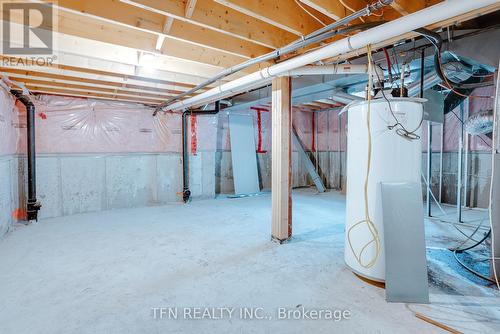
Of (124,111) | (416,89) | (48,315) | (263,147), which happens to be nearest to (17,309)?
(48,315)

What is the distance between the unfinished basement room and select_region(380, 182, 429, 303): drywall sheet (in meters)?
0.01

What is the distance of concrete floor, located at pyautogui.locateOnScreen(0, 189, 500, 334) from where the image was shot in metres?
1.67

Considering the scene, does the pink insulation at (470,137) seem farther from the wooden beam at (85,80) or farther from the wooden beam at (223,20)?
the wooden beam at (85,80)

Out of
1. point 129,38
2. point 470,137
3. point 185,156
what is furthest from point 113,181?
point 470,137

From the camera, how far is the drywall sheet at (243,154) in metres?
6.39

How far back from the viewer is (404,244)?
6.51 ft

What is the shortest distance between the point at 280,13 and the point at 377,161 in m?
1.38

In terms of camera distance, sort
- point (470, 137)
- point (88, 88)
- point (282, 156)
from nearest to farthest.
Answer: point (282, 156)
point (88, 88)
point (470, 137)

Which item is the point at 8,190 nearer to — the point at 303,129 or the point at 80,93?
the point at 80,93

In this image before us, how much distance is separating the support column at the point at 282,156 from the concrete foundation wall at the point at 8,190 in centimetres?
333

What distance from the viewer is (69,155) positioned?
455 centimetres

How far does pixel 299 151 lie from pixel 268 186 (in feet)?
4.51

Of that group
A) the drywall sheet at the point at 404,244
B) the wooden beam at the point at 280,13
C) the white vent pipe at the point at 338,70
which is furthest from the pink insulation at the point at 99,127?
the drywall sheet at the point at 404,244

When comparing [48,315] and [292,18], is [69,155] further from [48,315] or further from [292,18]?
[292,18]
